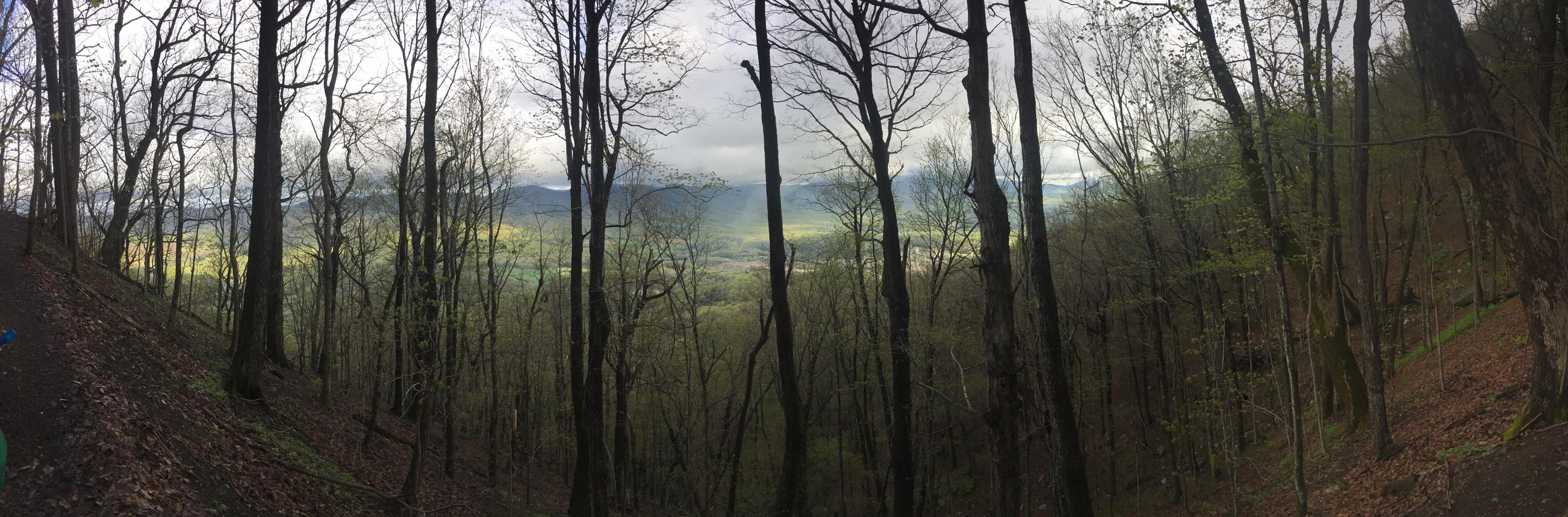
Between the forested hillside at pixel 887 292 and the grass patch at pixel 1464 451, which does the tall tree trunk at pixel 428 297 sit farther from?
the grass patch at pixel 1464 451

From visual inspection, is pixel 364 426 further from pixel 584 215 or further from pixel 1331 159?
pixel 1331 159

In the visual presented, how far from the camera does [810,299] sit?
26344 mm

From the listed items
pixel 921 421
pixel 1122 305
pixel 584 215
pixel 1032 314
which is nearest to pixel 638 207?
pixel 584 215

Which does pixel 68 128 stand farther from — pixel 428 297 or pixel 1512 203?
pixel 1512 203

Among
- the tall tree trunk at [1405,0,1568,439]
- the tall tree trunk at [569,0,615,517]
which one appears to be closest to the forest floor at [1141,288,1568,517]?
the tall tree trunk at [1405,0,1568,439]

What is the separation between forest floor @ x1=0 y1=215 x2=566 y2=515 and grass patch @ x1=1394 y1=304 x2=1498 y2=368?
18.5 m

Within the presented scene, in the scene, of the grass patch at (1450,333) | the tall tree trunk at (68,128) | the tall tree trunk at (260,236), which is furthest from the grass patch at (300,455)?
the grass patch at (1450,333)

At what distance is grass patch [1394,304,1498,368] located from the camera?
14094mm

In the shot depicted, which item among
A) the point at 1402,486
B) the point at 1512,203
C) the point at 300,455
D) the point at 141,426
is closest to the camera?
the point at 141,426

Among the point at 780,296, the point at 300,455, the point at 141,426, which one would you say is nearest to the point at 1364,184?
the point at 780,296

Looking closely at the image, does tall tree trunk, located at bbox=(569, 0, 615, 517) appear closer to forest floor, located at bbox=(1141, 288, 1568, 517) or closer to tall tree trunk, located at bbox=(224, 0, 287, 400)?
tall tree trunk, located at bbox=(224, 0, 287, 400)

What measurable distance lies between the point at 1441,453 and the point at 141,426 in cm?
1441

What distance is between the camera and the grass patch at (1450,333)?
14094 millimetres

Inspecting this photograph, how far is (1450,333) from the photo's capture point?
47.7 ft
